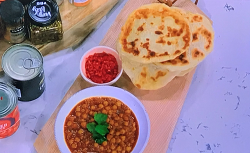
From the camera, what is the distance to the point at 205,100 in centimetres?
144

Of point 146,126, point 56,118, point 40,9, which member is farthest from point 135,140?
point 40,9

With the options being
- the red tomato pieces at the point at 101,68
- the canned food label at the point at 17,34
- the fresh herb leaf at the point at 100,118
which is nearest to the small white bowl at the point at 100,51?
the red tomato pieces at the point at 101,68

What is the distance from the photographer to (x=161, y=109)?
1342mm

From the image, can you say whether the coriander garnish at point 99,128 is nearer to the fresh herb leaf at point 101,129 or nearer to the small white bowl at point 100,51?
the fresh herb leaf at point 101,129

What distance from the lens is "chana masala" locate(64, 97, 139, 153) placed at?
123cm

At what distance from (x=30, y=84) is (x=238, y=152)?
788 mm

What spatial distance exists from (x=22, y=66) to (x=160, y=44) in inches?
17.7

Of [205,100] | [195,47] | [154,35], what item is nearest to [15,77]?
[154,35]

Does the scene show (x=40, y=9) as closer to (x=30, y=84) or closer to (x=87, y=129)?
(x=30, y=84)

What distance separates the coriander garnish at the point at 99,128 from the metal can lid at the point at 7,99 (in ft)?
0.83

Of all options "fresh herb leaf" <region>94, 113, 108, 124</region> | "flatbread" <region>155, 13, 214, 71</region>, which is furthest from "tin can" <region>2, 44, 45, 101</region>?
"flatbread" <region>155, 13, 214, 71</region>

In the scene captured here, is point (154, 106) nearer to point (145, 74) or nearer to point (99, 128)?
point (145, 74)

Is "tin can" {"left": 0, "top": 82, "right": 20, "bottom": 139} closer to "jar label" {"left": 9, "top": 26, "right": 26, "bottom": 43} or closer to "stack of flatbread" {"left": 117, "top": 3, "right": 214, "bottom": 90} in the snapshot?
"jar label" {"left": 9, "top": 26, "right": 26, "bottom": 43}

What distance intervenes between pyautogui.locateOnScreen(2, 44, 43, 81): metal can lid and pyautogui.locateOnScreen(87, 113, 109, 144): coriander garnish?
0.80 feet
